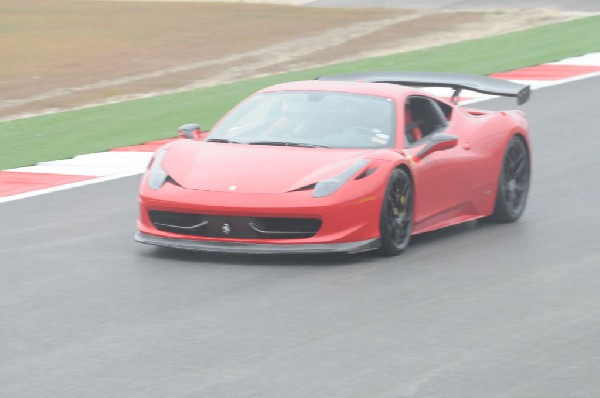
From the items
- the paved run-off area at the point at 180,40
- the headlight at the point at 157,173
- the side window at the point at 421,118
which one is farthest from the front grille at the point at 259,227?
the paved run-off area at the point at 180,40

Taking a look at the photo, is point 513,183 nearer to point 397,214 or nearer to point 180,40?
point 397,214

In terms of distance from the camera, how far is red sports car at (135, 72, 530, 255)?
956 centimetres

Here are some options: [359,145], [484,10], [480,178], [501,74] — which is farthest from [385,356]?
[484,10]

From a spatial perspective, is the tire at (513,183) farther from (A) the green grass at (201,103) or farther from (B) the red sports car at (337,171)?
(A) the green grass at (201,103)

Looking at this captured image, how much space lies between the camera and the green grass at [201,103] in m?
16.4

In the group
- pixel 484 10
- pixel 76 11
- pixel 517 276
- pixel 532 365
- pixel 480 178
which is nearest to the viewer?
Result: pixel 532 365

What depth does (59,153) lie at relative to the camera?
15617 mm

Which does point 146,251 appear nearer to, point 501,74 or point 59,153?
point 59,153

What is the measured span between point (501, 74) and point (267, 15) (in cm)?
1468

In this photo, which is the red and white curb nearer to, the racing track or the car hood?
the racing track

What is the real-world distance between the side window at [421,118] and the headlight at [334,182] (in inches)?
35.5

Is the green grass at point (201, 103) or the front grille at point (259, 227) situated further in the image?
the green grass at point (201, 103)

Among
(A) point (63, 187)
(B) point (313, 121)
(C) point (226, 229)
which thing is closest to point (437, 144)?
(B) point (313, 121)

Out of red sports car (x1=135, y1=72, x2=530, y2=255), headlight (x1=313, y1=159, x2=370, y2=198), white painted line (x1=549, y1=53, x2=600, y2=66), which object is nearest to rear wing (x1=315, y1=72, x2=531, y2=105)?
red sports car (x1=135, y1=72, x2=530, y2=255)
